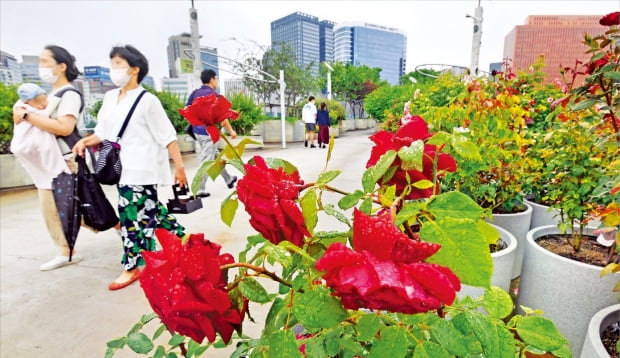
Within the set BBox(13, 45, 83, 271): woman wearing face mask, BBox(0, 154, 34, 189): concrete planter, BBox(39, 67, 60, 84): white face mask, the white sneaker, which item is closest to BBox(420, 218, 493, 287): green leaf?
BBox(13, 45, 83, 271): woman wearing face mask

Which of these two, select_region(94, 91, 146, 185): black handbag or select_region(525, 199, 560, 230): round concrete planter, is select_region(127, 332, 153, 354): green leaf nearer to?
select_region(94, 91, 146, 185): black handbag

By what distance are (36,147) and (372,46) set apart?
243 feet

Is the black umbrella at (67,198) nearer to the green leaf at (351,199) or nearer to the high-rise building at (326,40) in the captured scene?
the green leaf at (351,199)

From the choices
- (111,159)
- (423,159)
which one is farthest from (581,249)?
(111,159)

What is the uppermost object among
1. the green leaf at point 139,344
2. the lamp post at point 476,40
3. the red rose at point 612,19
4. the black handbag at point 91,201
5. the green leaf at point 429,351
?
the lamp post at point 476,40

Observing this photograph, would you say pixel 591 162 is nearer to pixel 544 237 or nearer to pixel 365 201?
pixel 544 237

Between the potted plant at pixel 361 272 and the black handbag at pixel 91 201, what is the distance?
2040 mm

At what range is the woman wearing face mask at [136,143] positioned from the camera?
6.73 feet

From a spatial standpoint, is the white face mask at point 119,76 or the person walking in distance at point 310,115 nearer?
the white face mask at point 119,76

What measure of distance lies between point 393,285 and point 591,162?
1913mm

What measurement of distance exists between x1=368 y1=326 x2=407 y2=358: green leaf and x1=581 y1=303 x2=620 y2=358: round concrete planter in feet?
3.13

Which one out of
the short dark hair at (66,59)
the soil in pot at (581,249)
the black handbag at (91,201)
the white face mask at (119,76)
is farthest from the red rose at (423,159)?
the short dark hair at (66,59)

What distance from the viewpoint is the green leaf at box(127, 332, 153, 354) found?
22.6 inches

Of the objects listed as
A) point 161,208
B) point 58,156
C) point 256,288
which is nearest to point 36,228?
point 58,156
